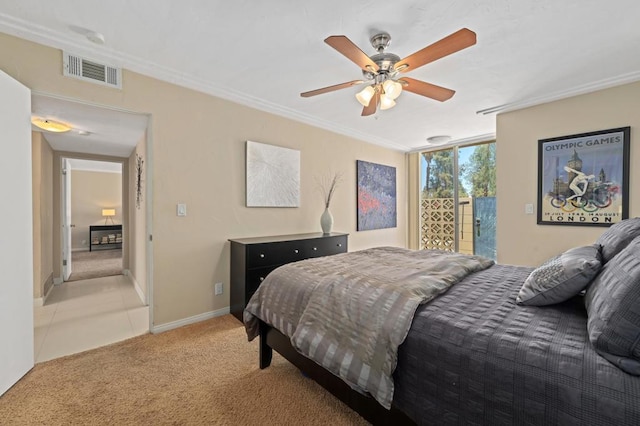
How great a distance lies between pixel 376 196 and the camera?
Answer: 16.6 ft

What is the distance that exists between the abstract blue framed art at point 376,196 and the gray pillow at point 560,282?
3409 mm

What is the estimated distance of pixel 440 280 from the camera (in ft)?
5.12

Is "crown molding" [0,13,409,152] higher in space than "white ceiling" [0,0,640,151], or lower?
lower

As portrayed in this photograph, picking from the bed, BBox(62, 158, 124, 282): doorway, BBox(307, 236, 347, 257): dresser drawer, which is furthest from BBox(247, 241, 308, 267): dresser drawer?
BBox(62, 158, 124, 282): doorway

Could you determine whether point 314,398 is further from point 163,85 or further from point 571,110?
point 571,110

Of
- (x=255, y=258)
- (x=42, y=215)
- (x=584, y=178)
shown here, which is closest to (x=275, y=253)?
(x=255, y=258)

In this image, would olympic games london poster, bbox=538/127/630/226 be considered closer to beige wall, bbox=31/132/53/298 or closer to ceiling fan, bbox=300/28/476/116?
ceiling fan, bbox=300/28/476/116

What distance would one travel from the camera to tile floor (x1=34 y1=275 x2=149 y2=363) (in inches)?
95.7

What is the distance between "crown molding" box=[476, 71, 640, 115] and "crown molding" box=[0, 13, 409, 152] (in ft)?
7.80

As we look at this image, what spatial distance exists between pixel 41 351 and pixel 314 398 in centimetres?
232

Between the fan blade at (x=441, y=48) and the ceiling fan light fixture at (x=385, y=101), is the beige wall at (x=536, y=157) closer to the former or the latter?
the ceiling fan light fixture at (x=385, y=101)

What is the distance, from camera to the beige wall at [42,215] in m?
3.28

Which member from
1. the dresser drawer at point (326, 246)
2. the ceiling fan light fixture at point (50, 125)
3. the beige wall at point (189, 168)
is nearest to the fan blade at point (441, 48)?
the beige wall at point (189, 168)

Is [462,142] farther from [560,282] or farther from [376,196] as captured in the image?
[560,282]
